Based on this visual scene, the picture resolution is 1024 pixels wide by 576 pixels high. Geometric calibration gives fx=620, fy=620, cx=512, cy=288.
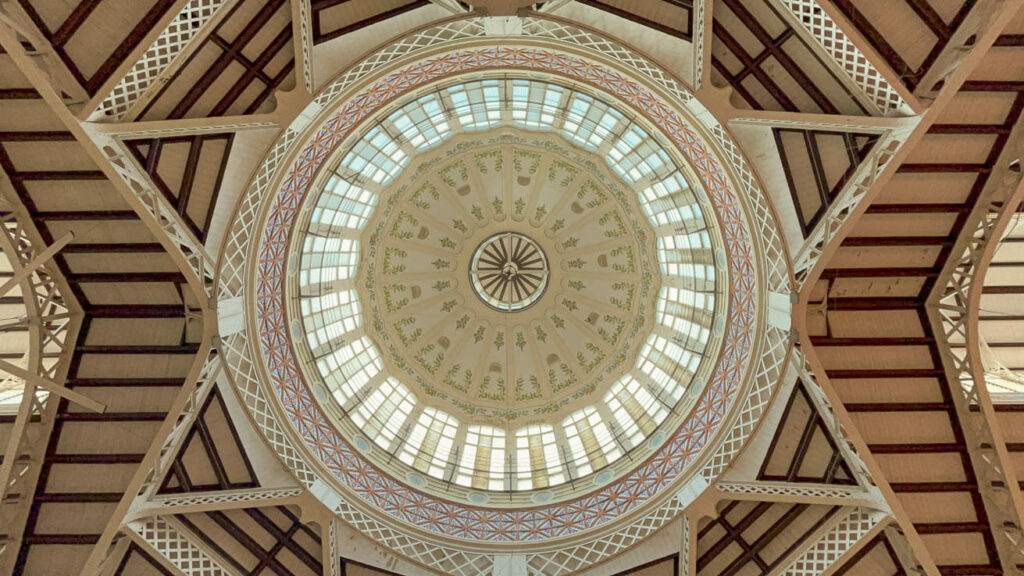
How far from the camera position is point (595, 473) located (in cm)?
1839

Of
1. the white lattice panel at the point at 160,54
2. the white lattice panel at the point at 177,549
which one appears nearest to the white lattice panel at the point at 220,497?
the white lattice panel at the point at 177,549

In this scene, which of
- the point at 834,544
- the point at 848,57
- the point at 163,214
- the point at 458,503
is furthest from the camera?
the point at 458,503

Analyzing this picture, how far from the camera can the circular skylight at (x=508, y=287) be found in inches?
762

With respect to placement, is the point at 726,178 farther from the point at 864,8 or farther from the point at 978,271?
the point at 978,271

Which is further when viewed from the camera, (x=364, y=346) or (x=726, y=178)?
(x=364, y=346)

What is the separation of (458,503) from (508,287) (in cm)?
1021

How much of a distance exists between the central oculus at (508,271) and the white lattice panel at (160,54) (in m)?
15.0

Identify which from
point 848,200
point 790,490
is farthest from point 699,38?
point 790,490

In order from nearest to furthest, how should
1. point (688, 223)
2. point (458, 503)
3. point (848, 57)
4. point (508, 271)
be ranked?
point (848, 57)
point (458, 503)
point (688, 223)
point (508, 271)

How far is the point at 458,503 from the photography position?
56.5ft

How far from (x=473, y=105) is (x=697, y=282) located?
9.39 meters

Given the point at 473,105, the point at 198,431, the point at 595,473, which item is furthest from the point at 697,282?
the point at 198,431

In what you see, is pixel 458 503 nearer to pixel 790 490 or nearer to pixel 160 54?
pixel 790 490

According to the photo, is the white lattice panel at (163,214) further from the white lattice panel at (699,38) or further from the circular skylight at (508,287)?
the white lattice panel at (699,38)
